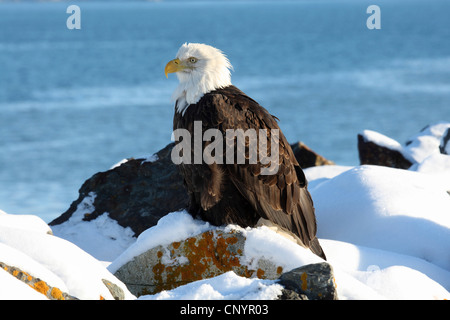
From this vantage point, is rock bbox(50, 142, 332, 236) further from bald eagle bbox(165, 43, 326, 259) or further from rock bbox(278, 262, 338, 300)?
rock bbox(278, 262, 338, 300)

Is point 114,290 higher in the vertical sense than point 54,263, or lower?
lower

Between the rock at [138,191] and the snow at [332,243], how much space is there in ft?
0.30

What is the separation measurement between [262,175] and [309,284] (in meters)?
1.84

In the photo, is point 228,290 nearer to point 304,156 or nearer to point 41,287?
point 41,287

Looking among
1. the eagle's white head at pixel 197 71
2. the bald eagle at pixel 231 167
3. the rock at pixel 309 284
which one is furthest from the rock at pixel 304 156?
the rock at pixel 309 284

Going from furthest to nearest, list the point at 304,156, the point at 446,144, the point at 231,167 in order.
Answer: the point at 304,156, the point at 446,144, the point at 231,167

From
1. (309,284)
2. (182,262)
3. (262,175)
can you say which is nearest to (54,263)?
(309,284)

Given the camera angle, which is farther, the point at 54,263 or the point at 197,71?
the point at 197,71

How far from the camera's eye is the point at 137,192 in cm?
711

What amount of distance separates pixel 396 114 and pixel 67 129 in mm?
11450

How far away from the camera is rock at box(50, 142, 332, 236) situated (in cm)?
700

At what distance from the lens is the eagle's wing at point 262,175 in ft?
16.4

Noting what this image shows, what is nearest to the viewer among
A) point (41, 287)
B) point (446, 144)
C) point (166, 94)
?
point (41, 287)
